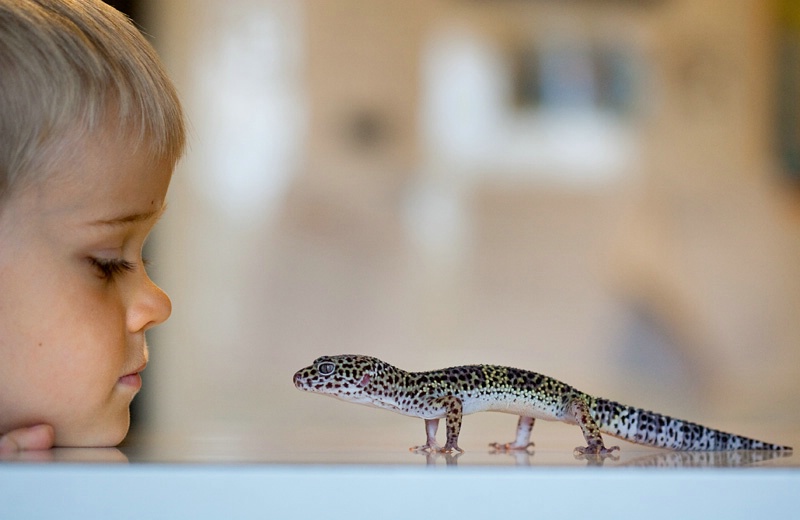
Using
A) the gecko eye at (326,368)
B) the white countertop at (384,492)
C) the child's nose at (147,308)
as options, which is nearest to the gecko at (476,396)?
the gecko eye at (326,368)

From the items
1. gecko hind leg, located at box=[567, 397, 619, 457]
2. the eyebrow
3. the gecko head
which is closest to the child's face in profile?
the eyebrow

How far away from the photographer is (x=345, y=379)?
4.37 feet

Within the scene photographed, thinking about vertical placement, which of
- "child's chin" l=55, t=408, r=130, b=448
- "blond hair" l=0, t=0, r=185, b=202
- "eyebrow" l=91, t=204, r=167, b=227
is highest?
"blond hair" l=0, t=0, r=185, b=202

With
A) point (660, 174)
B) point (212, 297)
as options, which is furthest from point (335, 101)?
point (660, 174)

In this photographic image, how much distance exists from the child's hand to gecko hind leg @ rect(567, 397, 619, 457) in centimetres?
59

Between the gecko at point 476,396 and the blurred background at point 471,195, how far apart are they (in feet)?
11.1

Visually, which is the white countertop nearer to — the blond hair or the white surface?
the white surface

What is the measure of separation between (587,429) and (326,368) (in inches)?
15.5

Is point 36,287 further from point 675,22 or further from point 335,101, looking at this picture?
point 675,22

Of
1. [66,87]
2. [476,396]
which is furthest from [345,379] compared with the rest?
[66,87]

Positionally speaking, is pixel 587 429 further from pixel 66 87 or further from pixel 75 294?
pixel 66 87

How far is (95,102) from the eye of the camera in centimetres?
106

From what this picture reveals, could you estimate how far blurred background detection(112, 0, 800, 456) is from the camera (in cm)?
474

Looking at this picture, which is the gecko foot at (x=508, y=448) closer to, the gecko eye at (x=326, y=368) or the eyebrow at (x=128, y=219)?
the gecko eye at (x=326, y=368)
